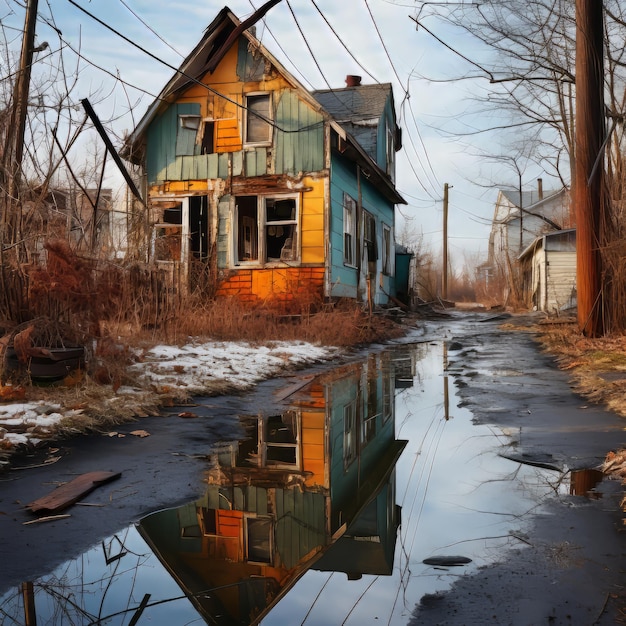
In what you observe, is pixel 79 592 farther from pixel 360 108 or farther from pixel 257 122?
pixel 360 108

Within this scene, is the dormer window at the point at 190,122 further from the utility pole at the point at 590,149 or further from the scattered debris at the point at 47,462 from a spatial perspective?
the scattered debris at the point at 47,462

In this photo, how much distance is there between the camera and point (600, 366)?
8211 millimetres

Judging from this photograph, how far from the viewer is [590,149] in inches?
421

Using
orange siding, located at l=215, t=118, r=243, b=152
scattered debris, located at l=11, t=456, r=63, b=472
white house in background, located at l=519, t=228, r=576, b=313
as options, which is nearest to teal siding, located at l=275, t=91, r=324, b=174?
orange siding, located at l=215, t=118, r=243, b=152

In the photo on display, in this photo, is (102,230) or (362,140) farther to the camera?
(362,140)

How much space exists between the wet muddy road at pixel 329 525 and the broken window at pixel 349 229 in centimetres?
1155

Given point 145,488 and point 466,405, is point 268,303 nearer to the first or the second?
point 466,405

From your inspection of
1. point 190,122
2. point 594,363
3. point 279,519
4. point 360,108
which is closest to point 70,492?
point 279,519

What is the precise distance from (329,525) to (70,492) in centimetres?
145

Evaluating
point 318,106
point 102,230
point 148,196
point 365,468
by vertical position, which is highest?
point 318,106

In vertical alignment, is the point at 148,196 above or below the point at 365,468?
above

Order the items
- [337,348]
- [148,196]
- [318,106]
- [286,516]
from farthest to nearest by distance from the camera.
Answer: [148,196]
[318,106]
[337,348]
[286,516]

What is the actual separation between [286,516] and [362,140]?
1807 cm

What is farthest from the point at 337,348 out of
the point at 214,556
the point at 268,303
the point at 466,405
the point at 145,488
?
the point at 214,556
